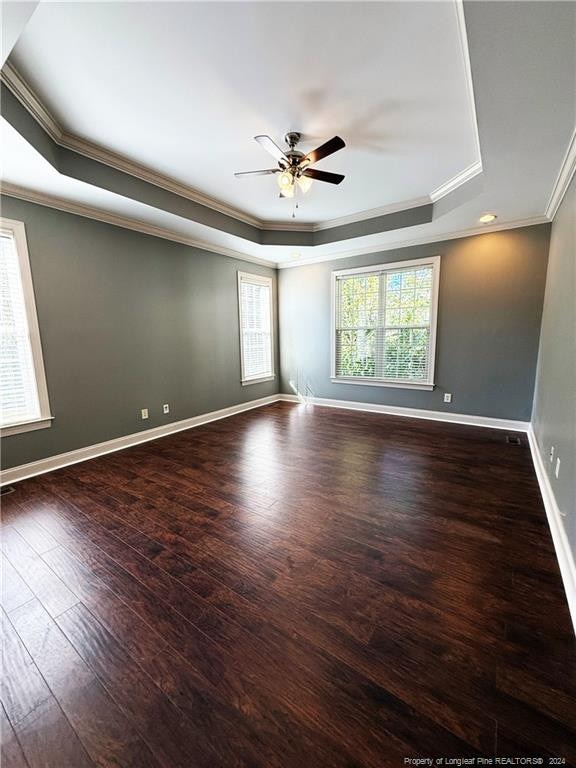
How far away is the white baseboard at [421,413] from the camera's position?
13.1 ft

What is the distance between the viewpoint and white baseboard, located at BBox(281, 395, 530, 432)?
13.1 feet

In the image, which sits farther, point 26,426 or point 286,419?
point 286,419

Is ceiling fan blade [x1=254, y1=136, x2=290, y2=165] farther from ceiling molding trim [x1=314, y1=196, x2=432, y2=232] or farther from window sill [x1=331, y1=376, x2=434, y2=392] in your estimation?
window sill [x1=331, y1=376, x2=434, y2=392]

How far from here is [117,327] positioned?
3.53 meters

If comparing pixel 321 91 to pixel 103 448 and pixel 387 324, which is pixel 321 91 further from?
pixel 103 448

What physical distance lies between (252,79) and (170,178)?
63.3 inches

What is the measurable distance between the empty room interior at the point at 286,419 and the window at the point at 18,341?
0.02 m

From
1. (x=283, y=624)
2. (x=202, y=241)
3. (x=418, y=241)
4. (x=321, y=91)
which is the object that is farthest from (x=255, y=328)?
(x=283, y=624)

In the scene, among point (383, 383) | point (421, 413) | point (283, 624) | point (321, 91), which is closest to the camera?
point (283, 624)

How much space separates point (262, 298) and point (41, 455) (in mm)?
3977

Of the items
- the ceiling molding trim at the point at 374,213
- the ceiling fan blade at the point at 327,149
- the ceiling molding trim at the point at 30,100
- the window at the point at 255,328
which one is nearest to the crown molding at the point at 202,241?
the window at the point at 255,328

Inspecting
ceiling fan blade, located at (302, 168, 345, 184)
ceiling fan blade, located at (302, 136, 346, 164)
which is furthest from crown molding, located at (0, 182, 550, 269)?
ceiling fan blade, located at (302, 136, 346, 164)

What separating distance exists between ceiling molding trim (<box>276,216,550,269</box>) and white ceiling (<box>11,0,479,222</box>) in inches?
51.1

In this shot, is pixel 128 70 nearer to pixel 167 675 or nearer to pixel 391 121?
pixel 391 121
